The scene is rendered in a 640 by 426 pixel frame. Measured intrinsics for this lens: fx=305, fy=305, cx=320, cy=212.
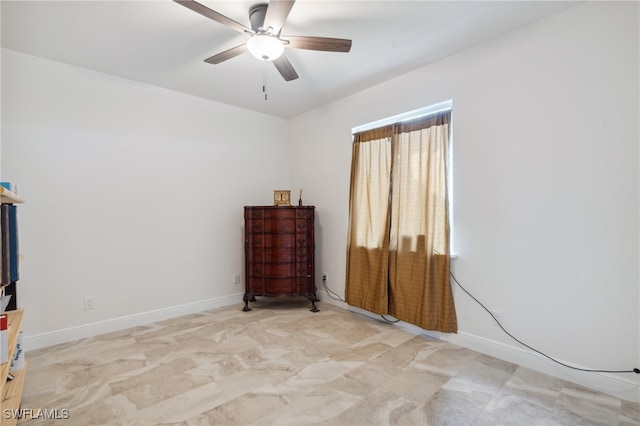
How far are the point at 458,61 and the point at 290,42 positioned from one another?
5.14ft

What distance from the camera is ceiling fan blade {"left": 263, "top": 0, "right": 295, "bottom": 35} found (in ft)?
5.57

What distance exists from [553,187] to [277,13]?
2202 millimetres

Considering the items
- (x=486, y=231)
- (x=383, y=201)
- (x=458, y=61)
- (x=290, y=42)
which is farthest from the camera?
(x=383, y=201)

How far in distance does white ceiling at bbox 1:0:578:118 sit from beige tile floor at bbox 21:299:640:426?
8.43ft

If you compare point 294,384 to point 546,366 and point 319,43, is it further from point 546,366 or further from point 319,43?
point 319,43

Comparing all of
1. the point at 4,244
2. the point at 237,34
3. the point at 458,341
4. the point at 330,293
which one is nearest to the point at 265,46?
the point at 237,34

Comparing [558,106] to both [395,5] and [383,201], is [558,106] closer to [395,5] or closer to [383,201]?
[395,5]

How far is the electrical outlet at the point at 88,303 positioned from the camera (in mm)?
2920

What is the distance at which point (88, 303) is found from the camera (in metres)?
2.93

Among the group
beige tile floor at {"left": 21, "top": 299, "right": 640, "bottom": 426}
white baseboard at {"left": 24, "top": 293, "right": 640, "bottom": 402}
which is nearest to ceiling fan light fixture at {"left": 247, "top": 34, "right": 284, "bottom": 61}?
beige tile floor at {"left": 21, "top": 299, "right": 640, "bottom": 426}

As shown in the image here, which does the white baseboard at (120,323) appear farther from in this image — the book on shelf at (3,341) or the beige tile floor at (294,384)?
the book on shelf at (3,341)

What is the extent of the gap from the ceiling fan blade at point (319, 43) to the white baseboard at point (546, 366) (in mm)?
2516

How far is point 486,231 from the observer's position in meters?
2.53

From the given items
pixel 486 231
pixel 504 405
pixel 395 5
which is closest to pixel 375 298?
pixel 486 231
